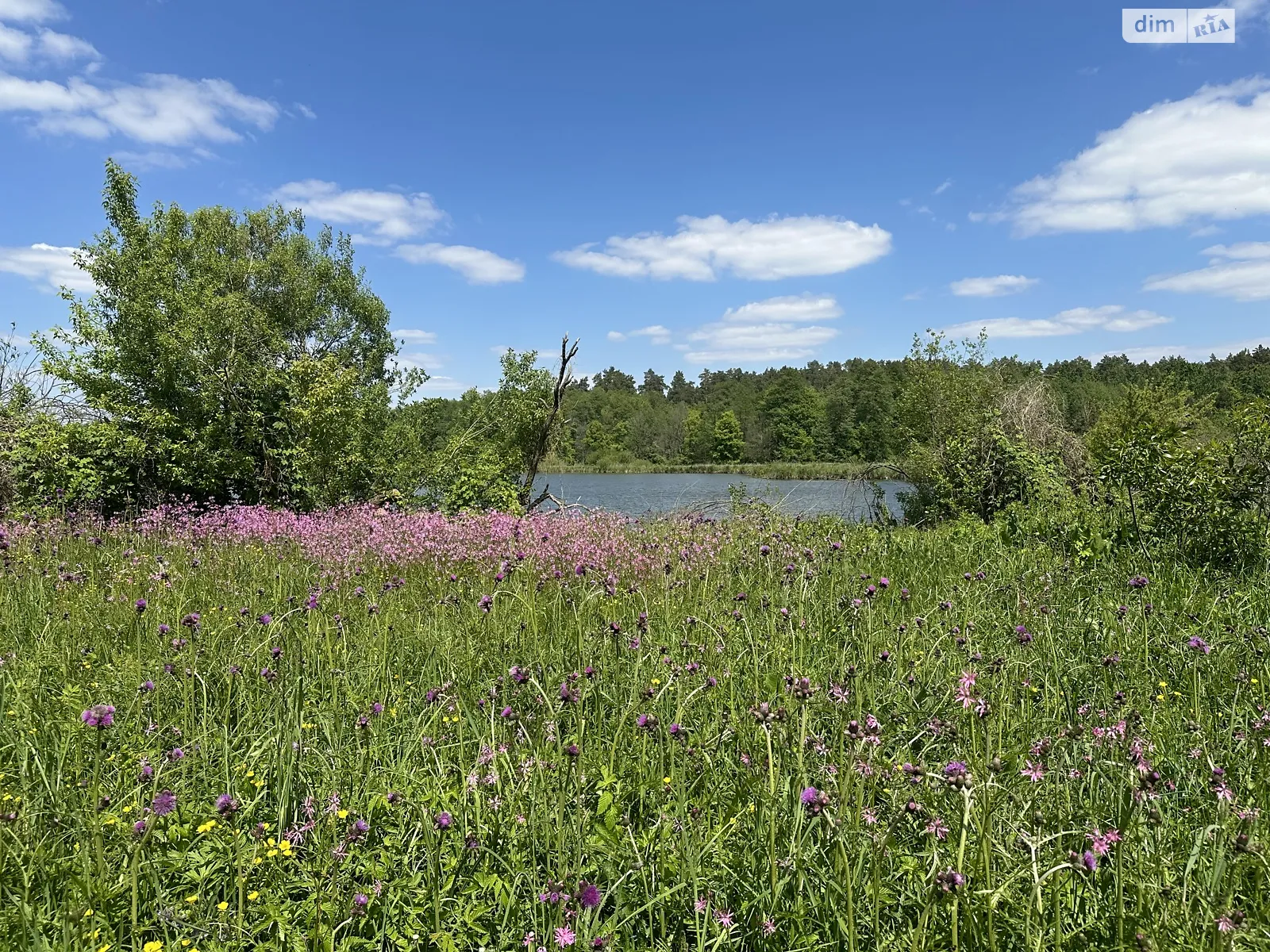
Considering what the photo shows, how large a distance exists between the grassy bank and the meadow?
2656 cm

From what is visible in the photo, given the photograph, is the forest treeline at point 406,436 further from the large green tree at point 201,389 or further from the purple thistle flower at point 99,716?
the purple thistle flower at point 99,716

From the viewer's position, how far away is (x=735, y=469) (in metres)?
70.2

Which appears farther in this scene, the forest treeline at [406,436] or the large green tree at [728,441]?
the large green tree at [728,441]

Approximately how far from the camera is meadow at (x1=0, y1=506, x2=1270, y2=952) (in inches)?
61.2

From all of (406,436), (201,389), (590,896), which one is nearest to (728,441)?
(406,436)

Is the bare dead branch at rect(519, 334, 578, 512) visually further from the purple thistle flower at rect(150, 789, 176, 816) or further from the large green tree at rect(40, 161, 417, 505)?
the purple thistle flower at rect(150, 789, 176, 816)

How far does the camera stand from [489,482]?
42.0 ft

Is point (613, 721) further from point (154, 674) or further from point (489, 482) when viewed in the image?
point (489, 482)

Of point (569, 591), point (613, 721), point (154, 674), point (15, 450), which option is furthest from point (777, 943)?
point (15, 450)

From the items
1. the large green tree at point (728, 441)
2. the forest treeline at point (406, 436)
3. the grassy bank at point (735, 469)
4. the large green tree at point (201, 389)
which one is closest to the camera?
the forest treeline at point (406, 436)

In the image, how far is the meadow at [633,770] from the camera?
1.55m

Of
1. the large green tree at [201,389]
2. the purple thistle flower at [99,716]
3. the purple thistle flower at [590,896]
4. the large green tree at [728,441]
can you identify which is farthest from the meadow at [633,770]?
the large green tree at [728,441]

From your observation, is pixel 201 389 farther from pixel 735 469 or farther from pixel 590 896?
pixel 735 469

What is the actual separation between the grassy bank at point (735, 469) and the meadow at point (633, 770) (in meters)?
26.6
